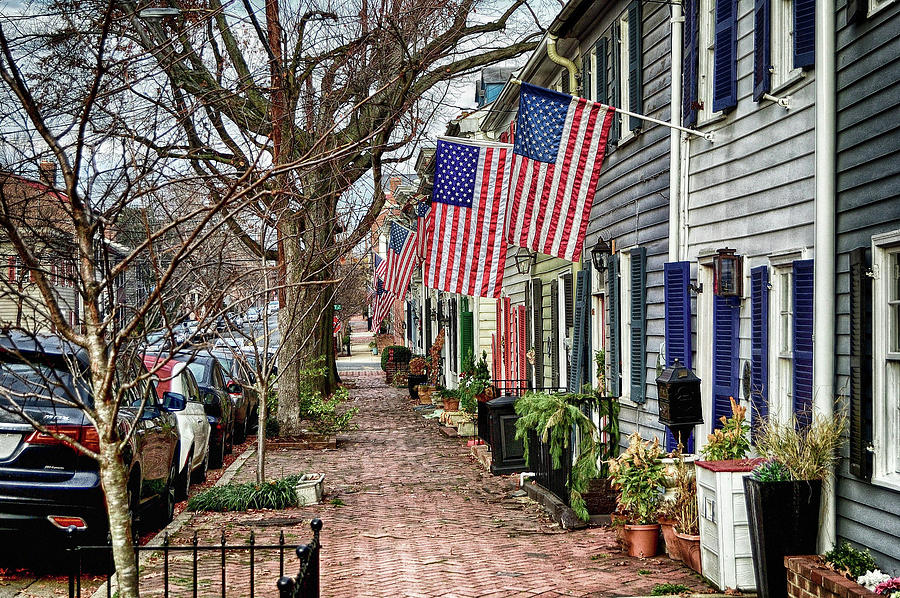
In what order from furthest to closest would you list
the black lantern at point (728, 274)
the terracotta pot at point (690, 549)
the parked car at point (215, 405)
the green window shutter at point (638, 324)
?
the parked car at point (215, 405), the green window shutter at point (638, 324), the black lantern at point (728, 274), the terracotta pot at point (690, 549)

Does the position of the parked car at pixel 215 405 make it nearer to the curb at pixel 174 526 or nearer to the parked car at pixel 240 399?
the curb at pixel 174 526

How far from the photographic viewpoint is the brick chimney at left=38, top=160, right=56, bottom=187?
519 cm

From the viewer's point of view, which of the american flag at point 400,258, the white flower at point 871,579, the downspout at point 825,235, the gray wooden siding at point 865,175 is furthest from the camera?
the american flag at point 400,258

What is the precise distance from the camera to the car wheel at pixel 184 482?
39.8 feet

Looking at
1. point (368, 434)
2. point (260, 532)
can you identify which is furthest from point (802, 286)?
point (368, 434)

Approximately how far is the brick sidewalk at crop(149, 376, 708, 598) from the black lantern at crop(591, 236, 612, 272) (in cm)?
319

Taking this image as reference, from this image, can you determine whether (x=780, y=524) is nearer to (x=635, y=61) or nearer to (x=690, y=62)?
(x=690, y=62)

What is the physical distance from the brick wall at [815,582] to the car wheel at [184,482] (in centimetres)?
735

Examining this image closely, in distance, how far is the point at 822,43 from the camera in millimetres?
7352

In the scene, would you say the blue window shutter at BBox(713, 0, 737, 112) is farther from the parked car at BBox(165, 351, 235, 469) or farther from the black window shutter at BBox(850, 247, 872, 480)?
the parked car at BBox(165, 351, 235, 469)

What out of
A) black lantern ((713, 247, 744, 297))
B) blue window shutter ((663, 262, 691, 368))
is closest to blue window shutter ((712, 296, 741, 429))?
black lantern ((713, 247, 744, 297))

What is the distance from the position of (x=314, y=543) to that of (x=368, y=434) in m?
16.8

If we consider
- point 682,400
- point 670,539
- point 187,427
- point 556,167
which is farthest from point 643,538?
point 187,427

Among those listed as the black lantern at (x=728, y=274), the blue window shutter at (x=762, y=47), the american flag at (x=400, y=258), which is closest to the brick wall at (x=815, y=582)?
the black lantern at (x=728, y=274)
